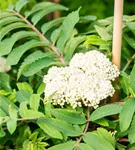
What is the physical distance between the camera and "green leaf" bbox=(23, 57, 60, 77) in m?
1.04

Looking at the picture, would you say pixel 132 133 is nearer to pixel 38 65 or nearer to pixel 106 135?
pixel 106 135

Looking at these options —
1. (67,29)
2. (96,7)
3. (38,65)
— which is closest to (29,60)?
(38,65)

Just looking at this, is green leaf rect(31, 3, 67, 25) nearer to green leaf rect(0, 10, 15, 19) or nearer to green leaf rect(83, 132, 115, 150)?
green leaf rect(0, 10, 15, 19)

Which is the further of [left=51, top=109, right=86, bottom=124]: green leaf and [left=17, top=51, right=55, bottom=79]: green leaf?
[left=17, top=51, right=55, bottom=79]: green leaf

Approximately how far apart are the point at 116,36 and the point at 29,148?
0.36 m

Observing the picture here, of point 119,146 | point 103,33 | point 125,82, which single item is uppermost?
point 103,33

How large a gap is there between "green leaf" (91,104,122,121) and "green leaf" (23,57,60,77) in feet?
0.61

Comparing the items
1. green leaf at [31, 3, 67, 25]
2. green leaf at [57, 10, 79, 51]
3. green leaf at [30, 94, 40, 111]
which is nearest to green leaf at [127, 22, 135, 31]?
green leaf at [57, 10, 79, 51]

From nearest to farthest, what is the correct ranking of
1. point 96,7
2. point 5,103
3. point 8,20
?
point 5,103, point 8,20, point 96,7

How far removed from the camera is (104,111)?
2.98ft

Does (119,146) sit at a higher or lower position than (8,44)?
lower

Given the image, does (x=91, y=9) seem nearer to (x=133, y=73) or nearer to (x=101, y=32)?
(x=101, y=32)

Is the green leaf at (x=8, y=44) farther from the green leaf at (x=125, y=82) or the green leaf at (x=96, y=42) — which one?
the green leaf at (x=125, y=82)

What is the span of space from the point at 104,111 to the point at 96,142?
8 centimetres
